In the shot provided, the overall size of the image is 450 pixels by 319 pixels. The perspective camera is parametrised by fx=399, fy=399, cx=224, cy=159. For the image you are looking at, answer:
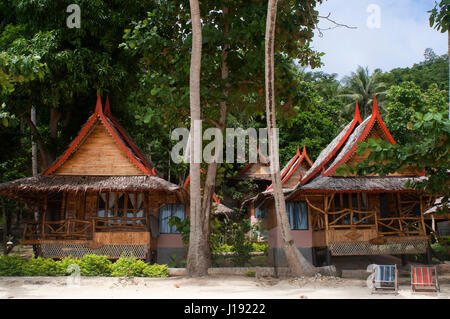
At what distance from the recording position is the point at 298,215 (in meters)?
15.6

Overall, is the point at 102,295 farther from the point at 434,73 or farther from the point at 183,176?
the point at 434,73

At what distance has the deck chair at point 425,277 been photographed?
27.2 feet

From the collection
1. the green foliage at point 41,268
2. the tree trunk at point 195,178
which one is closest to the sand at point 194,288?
the tree trunk at point 195,178

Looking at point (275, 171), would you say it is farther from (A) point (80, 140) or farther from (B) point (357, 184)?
(A) point (80, 140)

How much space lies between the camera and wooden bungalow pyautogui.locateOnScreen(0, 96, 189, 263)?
12.8m

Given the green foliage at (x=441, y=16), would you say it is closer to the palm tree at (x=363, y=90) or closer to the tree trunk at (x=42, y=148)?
the tree trunk at (x=42, y=148)

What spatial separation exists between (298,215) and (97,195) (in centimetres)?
757

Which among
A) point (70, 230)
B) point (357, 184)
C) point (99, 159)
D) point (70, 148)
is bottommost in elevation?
point (70, 230)

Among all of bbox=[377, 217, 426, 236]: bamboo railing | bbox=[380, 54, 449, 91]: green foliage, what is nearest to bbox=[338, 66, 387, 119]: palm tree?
bbox=[380, 54, 449, 91]: green foliage

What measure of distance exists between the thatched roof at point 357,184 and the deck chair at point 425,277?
13.6 ft

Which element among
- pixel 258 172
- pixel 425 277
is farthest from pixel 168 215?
pixel 258 172

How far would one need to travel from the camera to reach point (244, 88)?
13164mm

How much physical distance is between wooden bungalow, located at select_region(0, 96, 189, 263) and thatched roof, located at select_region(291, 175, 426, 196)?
4.38 metres

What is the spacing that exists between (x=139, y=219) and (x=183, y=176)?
1603 cm
